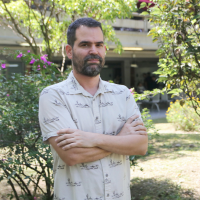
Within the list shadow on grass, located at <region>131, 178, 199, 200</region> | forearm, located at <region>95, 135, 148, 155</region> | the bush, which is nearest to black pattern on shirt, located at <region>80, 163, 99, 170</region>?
forearm, located at <region>95, 135, 148, 155</region>

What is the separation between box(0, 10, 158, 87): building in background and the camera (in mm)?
12800

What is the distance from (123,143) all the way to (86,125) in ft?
0.89

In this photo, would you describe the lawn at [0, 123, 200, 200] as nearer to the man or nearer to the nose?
the man

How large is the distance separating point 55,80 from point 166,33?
5.25ft

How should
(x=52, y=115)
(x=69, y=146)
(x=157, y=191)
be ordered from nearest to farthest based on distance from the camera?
(x=69, y=146)
(x=52, y=115)
(x=157, y=191)

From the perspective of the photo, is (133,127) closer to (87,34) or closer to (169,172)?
(87,34)

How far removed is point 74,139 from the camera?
1739mm

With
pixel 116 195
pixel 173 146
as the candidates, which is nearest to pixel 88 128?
pixel 116 195

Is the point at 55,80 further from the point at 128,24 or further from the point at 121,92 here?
the point at 128,24

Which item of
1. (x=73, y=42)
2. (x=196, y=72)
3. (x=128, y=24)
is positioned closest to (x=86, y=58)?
(x=73, y=42)

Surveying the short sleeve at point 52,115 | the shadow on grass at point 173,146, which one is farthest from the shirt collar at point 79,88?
the shadow on grass at point 173,146

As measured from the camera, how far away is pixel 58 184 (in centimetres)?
178

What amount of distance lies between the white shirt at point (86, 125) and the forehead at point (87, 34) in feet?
0.97

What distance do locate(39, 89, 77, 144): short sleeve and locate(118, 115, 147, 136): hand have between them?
0.34 m
